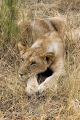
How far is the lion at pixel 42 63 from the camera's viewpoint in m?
3.75

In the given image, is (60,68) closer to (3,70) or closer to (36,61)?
(36,61)

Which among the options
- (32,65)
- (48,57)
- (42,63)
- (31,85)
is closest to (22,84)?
(31,85)

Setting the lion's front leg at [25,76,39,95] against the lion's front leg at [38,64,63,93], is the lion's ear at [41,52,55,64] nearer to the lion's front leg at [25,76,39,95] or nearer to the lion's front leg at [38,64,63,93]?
the lion's front leg at [38,64,63,93]

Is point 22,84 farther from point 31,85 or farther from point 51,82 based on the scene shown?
point 51,82

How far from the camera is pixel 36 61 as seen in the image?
3871 mm

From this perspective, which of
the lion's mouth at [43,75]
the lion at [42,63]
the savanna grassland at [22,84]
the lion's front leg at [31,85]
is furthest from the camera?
the lion's mouth at [43,75]

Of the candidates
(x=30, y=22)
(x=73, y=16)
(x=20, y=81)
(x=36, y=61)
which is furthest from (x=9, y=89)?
(x=73, y=16)

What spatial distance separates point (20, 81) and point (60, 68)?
20.0 inches

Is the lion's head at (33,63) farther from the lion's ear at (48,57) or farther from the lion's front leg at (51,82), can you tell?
the lion's front leg at (51,82)

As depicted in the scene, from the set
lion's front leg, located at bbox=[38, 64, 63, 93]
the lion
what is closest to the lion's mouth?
the lion

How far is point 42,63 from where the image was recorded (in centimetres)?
391

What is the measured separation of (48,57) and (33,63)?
0.67 feet

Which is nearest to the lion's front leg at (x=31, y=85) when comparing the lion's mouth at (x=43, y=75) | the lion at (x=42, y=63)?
the lion at (x=42, y=63)

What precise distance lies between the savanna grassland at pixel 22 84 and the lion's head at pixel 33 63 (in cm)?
14
